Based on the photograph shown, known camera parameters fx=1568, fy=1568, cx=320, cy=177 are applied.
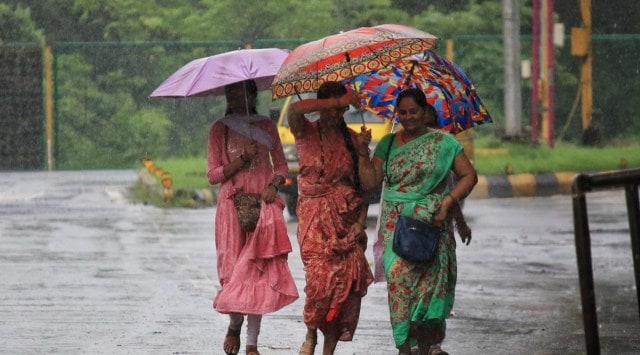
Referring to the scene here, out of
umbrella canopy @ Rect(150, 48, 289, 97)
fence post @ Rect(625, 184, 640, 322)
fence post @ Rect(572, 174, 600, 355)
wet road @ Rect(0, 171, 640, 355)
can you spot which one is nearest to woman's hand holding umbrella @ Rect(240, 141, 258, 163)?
umbrella canopy @ Rect(150, 48, 289, 97)

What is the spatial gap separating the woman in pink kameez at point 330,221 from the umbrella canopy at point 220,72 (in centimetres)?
38

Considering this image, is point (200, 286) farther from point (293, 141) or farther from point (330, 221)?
point (293, 141)

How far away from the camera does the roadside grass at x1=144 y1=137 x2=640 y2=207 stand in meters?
22.1

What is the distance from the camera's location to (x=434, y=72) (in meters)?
8.55

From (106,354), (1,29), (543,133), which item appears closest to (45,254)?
(106,354)

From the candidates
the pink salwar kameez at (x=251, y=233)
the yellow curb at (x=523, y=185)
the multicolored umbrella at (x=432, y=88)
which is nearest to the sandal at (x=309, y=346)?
the pink salwar kameez at (x=251, y=233)

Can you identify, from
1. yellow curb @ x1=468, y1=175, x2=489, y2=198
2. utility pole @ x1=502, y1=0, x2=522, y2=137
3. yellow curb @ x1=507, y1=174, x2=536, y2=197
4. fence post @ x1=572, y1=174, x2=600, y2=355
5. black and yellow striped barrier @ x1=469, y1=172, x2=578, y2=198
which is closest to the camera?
fence post @ x1=572, y1=174, x2=600, y2=355

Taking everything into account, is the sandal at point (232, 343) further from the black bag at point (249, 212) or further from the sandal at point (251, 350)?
the black bag at point (249, 212)

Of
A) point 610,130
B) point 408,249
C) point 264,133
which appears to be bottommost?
point 610,130

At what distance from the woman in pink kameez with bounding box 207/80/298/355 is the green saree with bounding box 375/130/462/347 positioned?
0.68 metres

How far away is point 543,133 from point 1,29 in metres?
11.3

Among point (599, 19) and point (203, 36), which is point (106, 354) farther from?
point (599, 19)

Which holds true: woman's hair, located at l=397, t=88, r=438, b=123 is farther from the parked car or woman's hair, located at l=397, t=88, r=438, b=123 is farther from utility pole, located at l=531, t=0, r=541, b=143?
utility pole, located at l=531, t=0, r=541, b=143

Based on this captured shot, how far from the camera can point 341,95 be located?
8008mm
